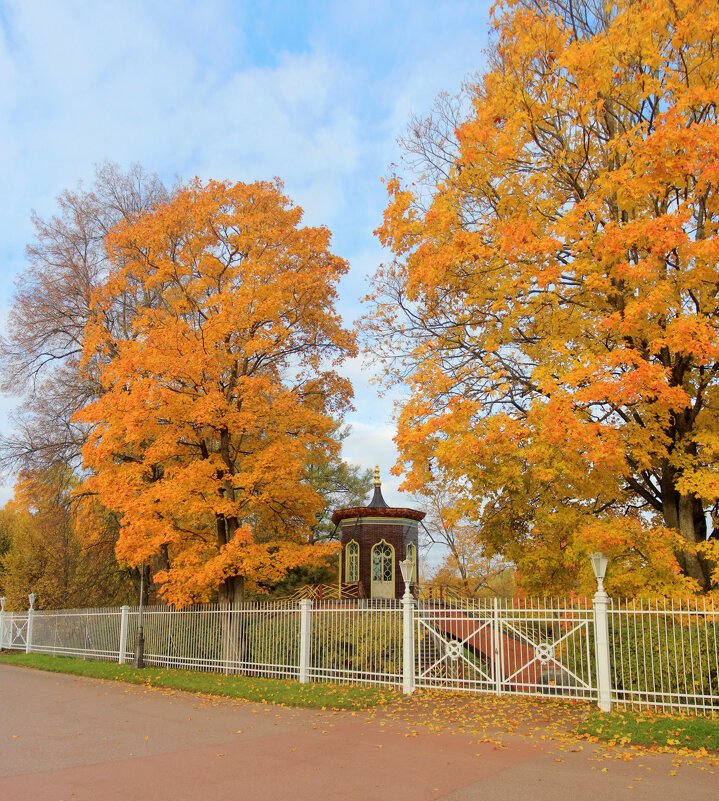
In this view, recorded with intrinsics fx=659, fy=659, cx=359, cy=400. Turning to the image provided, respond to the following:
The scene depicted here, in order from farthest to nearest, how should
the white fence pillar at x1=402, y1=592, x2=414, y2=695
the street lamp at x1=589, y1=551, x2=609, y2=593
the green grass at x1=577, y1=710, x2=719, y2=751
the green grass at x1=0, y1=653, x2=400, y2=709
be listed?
1. the white fence pillar at x1=402, y1=592, x2=414, y2=695
2. the green grass at x1=0, y1=653, x2=400, y2=709
3. the street lamp at x1=589, y1=551, x2=609, y2=593
4. the green grass at x1=577, y1=710, x2=719, y2=751

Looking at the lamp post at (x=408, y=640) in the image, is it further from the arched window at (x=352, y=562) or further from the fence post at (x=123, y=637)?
the arched window at (x=352, y=562)

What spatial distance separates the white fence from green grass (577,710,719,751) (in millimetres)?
626

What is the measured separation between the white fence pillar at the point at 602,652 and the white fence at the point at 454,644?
0.05 ft

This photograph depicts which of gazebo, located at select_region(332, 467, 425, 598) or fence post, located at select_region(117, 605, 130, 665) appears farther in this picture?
gazebo, located at select_region(332, 467, 425, 598)

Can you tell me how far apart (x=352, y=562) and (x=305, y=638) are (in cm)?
1111

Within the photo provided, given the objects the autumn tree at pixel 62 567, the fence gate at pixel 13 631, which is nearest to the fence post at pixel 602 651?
the autumn tree at pixel 62 567

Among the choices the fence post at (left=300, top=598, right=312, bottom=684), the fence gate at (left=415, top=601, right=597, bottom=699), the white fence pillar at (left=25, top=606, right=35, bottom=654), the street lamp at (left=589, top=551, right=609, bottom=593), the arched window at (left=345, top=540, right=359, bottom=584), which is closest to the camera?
the street lamp at (left=589, top=551, right=609, bottom=593)

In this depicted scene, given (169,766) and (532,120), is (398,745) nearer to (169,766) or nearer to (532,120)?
(169,766)

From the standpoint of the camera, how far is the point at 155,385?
14672mm

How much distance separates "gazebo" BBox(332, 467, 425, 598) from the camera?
23875 mm

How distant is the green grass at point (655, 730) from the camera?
7.44 meters

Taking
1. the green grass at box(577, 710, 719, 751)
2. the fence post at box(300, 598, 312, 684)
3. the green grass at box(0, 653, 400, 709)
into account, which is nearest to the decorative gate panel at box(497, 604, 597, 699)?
the green grass at box(577, 710, 719, 751)

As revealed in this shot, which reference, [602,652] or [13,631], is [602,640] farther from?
[13,631]

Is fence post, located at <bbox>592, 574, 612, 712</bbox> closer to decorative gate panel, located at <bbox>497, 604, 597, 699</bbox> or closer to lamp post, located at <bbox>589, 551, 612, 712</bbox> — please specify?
lamp post, located at <bbox>589, 551, 612, 712</bbox>
